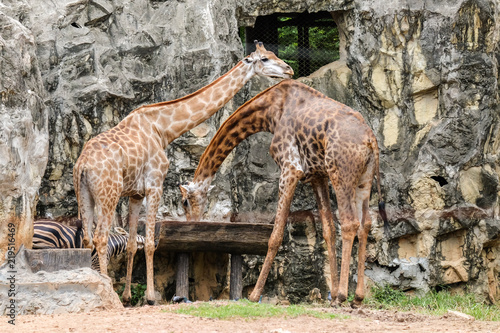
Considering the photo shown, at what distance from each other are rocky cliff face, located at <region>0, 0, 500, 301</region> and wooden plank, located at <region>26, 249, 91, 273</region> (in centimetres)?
303

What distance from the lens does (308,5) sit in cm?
1142

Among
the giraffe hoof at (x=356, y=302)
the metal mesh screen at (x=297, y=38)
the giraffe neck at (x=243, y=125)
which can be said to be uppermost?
the metal mesh screen at (x=297, y=38)

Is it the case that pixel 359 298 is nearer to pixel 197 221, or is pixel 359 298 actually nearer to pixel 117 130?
pixel 197 221

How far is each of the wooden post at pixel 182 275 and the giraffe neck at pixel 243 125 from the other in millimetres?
1066

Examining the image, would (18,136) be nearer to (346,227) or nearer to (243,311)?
(243,311)

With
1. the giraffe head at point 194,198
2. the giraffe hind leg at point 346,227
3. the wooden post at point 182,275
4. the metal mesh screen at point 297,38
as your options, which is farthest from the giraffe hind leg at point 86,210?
the metal mesh screen at point 297,38

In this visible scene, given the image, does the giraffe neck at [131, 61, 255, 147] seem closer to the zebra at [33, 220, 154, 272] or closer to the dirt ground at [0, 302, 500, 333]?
the zebra at [33, 220, 154, 272]

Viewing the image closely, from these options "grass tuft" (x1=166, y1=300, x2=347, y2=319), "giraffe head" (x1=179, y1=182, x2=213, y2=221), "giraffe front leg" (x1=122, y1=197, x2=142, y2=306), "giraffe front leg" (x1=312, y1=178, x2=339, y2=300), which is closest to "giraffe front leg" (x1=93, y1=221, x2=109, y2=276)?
"giraffe front leg" (x1=122, y1=197, x2=142, y2=306)

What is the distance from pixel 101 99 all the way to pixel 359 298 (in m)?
5.11

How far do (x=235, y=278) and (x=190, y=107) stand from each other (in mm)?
2516

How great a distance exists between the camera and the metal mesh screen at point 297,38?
40.6ft

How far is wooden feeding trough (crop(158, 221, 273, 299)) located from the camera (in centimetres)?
859

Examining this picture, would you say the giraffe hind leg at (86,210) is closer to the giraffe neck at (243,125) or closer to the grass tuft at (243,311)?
the grass tuft at (243,311)

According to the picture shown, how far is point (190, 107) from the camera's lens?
8945 millimetres
